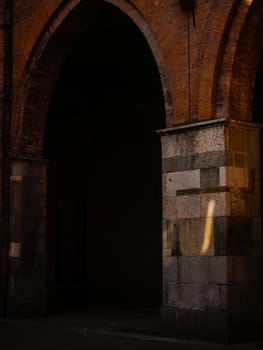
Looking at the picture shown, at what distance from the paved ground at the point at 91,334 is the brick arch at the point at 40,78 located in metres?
3.04

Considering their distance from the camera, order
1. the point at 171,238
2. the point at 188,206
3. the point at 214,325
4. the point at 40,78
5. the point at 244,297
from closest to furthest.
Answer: the point at 214,325, the point at 244,297, the point at 188,206, the point at 171,238, the point at 40,78

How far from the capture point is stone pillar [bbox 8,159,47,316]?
42.0 ft

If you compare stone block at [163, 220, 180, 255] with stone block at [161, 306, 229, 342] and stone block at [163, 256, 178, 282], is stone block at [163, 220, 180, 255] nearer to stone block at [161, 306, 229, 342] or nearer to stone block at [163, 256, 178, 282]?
stone block at [163, 256, 178, 282]

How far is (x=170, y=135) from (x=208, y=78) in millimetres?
997

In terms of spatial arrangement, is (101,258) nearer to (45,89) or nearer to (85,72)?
(85,72)

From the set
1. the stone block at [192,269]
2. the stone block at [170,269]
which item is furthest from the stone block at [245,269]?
the stone block at [170,269]

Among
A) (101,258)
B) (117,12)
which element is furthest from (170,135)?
(101,258)

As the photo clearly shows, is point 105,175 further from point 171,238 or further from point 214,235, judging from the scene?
point 214,235

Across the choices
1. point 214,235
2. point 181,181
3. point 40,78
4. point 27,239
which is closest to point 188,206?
point 181,181

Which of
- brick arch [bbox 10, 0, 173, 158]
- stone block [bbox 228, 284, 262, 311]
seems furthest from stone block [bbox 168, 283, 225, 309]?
brick arch [bbox 10, 0, 173, 158]

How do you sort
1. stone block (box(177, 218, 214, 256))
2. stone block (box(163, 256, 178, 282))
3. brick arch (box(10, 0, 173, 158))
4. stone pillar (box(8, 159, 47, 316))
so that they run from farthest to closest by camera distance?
stone pillar (box(8, 159, 47, 316)) < brick arch (box(10, 0, 173, 158)) < stone block (box(163, 256, 178, 282)) < stone block (box(177, 218, 214, 256))

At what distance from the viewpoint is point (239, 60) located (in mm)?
9641

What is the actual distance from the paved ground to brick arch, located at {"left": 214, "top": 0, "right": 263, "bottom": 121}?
9.96ft

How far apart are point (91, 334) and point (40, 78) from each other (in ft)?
15.8
